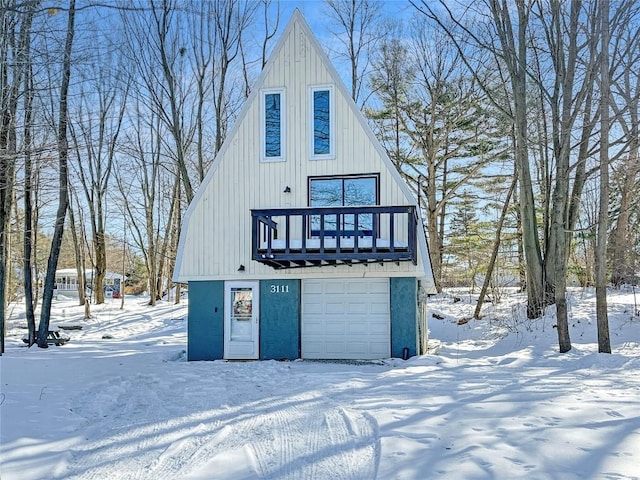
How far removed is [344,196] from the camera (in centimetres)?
1188

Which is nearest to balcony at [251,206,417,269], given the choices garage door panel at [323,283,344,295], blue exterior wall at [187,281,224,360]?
garage door panel at [323,283,344,295]

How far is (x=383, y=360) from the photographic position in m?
11.3

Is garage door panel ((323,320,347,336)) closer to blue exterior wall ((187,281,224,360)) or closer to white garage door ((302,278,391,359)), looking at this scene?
white garage door ((302,278,391,359))

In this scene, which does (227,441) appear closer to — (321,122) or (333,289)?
(333,289)

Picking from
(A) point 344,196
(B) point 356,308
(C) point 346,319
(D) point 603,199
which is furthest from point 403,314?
(D) point 603,199

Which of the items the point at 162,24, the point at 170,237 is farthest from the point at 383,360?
the point at 170,237

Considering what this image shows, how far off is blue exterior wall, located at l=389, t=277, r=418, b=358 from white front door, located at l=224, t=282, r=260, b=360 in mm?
2986

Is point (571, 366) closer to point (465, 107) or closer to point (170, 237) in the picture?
point (465, 107)

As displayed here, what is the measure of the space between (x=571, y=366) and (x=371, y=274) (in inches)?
168

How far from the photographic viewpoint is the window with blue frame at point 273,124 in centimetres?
1220

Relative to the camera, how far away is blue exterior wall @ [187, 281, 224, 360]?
474 inches

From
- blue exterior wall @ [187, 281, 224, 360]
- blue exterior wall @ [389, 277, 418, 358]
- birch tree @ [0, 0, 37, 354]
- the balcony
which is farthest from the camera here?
blue exterior wall @ [187, 281, 224, 360]

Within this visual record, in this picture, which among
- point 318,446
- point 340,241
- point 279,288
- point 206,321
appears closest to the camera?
point 318,446

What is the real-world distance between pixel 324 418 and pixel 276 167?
24.4 feet
